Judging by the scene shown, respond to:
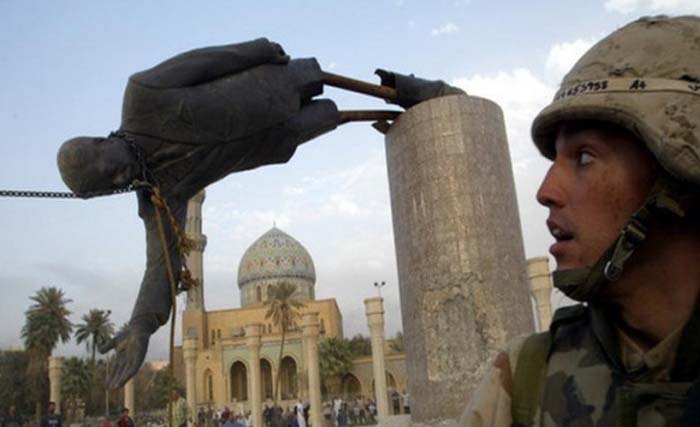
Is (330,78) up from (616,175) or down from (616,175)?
up

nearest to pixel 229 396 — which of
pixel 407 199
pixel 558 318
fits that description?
pixel 407 199

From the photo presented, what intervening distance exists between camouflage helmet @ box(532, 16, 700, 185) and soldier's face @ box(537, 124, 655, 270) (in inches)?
1.9

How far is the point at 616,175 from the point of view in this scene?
120 centimetres

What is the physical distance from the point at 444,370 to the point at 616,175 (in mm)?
4392

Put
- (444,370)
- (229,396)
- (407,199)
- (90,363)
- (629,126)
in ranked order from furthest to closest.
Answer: (229,396), (90,363), (407,199), (444,370), (629,126)

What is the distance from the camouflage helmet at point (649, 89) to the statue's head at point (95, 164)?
3.00 metres

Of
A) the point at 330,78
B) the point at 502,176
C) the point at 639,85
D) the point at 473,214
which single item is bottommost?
the point at 639,85

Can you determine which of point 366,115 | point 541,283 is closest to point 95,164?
point 366,115

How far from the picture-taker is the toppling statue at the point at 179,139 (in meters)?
3.77

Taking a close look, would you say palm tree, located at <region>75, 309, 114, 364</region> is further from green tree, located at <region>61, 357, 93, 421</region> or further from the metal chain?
the metal chain

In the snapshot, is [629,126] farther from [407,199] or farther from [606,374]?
[407,199]

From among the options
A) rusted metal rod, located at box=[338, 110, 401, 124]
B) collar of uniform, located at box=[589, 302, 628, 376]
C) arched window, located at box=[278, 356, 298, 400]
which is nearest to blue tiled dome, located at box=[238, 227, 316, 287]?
arched window, located at box=[278, 356, 298, 400]

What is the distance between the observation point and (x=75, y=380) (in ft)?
135

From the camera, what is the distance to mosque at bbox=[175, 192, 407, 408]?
45312mm
